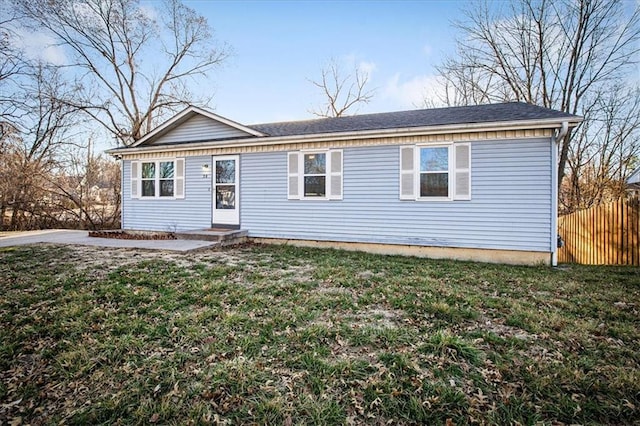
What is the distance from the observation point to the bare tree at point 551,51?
13078 mm

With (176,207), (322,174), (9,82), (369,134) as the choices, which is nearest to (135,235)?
(176,207)

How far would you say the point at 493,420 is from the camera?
2.08m

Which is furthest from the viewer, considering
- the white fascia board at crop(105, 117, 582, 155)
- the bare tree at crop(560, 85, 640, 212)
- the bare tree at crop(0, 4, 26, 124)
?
the bare tree at crop(560, 85, 640, 212)

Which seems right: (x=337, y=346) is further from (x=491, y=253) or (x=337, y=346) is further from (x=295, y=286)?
(x=491, y=253)

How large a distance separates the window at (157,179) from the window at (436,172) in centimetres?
729

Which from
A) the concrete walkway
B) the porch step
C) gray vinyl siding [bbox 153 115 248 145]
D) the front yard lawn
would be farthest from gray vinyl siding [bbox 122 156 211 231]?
the front yard lawn

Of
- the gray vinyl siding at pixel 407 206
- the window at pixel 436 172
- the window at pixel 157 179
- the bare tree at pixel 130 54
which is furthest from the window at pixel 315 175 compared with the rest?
the bare tree at pixel 130 54

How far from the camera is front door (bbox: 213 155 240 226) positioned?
9.96 m

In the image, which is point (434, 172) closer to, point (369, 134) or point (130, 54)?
point (369, 134)

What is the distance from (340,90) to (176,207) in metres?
15.9

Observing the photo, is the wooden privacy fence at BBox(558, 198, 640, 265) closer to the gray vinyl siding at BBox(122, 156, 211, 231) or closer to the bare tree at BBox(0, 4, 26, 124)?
the gray vinyl siding at BBox(122, 156, 211, 231)

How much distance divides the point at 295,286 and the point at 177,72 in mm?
20454

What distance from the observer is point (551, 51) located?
47.5 feet

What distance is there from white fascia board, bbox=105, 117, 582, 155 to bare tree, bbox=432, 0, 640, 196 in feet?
29.4
